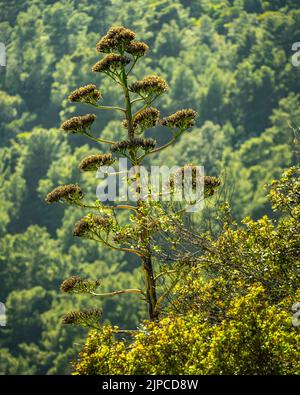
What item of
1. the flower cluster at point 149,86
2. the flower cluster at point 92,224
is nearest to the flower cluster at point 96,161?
the flower cluster at point 92,224

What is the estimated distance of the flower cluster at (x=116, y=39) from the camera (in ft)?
33.1

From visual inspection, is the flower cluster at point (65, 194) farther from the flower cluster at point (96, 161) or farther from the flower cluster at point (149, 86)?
the flower cluster at point (149, 86)

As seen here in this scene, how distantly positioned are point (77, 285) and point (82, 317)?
0.41 m

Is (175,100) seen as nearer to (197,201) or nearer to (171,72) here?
(171,72)

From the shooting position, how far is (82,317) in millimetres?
10117

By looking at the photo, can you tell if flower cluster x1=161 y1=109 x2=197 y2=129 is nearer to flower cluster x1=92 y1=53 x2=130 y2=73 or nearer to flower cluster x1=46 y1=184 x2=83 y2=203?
flower cluster x1=92 y1=53 x2=130 y2=73

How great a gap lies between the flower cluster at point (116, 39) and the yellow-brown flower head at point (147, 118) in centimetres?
87

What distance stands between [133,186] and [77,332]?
64354 millimetres

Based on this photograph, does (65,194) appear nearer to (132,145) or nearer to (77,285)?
(132,145)

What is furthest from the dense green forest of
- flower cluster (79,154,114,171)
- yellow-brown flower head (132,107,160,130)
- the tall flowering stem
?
flower cluster (79,154,114,171)

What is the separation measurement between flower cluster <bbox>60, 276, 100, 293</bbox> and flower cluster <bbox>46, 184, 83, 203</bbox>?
101 centimetres

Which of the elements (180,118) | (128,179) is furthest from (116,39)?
(128,179)

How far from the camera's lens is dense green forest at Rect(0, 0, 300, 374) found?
81062mm
